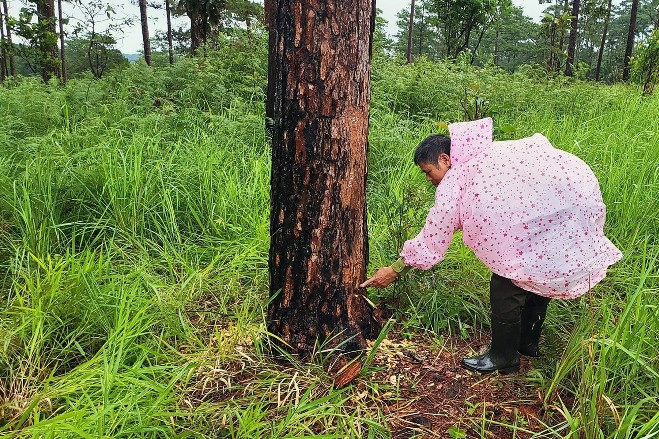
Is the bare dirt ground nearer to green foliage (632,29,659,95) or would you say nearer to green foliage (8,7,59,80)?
green foliage (632,29,659,95)

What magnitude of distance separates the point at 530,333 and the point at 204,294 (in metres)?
1.55

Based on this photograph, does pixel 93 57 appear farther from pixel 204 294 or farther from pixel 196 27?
pixel 204 294

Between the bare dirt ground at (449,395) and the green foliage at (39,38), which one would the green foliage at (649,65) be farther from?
the green foliage at (39,38)

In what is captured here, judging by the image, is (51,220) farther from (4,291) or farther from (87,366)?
(87,366)

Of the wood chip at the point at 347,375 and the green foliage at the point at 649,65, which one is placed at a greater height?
the green foliage at the point at 649,65

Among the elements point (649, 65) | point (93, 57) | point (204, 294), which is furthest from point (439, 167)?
point (93, 57)

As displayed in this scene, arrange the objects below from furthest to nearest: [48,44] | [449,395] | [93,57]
→ [93,57] → [48,44] → [449,395]

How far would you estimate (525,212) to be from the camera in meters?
1.68

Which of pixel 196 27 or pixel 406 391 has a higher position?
pixel 196 27

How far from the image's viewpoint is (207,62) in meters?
7.17

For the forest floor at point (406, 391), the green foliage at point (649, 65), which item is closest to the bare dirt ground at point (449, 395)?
the forest floor at point (406, 391)

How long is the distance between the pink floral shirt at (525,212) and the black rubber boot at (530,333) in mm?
225

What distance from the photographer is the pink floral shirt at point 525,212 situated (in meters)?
1.67

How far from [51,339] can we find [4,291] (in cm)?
65
